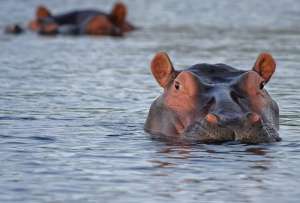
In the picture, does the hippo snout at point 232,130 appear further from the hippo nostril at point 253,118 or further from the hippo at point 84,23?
the hippo at point 84,23

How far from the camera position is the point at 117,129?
11312mm

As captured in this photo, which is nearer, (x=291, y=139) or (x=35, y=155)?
(x=35, y=155)

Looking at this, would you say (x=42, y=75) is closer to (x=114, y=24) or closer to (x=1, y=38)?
(x=1, y=38)

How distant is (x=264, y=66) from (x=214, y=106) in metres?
1.36

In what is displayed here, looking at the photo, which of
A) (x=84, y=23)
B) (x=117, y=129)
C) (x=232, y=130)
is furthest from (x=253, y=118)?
(x=84, y=23)

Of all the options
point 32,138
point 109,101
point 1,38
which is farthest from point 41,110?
point 1,38

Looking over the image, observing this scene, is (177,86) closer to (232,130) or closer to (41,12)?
(232,130)

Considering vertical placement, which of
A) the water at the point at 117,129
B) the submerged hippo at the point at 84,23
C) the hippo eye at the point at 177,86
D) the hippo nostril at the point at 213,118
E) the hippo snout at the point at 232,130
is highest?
the hippo eye at the point at 177,86

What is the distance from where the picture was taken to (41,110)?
1263 centimetres

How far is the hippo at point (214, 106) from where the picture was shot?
9695 millimetres

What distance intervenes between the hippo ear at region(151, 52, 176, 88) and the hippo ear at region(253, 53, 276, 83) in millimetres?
874

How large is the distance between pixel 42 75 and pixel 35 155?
6927 mm

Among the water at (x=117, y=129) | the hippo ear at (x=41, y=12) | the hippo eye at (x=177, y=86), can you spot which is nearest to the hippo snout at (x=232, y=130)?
the water at (x=117, y=129)

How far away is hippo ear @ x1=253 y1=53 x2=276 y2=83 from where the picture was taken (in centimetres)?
1102
